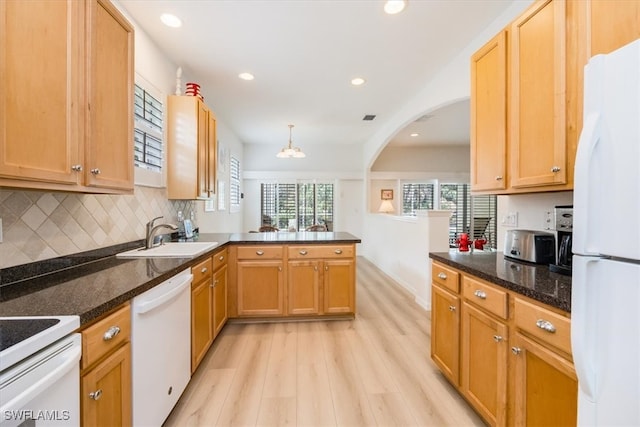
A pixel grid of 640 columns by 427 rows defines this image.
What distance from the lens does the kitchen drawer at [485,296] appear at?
1.44m

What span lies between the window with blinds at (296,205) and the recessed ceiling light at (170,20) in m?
4.89

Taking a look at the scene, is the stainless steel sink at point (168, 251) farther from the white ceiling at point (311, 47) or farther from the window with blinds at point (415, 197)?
the window with blinds at point (415, 197)

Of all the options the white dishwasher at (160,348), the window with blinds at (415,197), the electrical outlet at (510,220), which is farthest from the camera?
the window with blinds at (415,197)

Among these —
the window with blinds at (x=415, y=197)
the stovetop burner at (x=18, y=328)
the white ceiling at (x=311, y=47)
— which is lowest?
the stovetop burner at (x=18, y=328)

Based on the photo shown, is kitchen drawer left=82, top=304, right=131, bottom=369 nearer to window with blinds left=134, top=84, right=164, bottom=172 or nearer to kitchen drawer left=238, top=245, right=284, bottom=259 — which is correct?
window with blinds left=134, top=84, right=164, bottom=172

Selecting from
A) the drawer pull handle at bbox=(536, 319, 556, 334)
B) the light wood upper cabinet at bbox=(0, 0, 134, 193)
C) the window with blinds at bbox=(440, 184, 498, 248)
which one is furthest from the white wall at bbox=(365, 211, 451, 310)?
the light wood upper cabinet at bbox=(0, 0, 134, 193)

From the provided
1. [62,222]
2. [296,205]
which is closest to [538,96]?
[62,222]

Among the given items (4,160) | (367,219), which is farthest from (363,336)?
(367,219)

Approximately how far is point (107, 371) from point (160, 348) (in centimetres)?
40

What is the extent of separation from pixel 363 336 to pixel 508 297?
171cm

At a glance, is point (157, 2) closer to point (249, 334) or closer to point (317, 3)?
point (317, 3)

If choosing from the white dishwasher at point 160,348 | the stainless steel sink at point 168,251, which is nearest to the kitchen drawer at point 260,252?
the stainless steel sink at point 168,251

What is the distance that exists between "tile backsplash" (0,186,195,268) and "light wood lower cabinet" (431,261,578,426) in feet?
7.70

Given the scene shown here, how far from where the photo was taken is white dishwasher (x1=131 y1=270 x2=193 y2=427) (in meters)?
1.33
